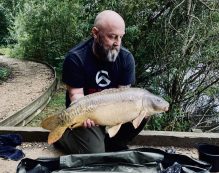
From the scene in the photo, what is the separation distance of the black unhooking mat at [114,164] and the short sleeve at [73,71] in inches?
29.0

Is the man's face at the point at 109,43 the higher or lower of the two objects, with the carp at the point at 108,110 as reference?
higher

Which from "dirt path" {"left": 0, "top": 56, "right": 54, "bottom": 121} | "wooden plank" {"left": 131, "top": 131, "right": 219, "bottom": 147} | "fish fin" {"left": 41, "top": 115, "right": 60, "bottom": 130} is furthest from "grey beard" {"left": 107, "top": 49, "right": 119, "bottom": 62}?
"dirt path" {"left": 0, "top": 56, "right": 54, "bottom": 121}

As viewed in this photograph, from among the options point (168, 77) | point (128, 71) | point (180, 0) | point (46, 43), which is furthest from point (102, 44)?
point (46, 43)

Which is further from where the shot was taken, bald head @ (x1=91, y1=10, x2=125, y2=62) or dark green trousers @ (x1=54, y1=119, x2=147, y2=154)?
dark green trousers @ (x1=54, y1=119, x2=147, y2=154)

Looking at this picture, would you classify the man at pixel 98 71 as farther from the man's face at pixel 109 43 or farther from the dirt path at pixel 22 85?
the dirt path at pixel 22 85

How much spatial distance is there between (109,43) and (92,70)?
34 cm

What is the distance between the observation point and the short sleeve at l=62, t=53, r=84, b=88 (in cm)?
429

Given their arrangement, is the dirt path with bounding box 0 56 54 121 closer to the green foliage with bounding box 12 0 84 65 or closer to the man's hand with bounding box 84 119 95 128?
the green foliage with bounding box 12 0 84 65

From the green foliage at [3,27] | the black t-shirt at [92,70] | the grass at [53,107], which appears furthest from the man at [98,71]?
the green foliage at [3,27]

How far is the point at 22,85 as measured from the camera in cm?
1265

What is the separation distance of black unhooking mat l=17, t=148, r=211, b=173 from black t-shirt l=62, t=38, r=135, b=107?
0.74m

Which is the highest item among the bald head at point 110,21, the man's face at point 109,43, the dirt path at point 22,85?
the bald head at point 110,21

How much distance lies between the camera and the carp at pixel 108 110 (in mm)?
3822

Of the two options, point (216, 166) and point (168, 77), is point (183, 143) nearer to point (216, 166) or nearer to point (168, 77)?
point (216, 166)
